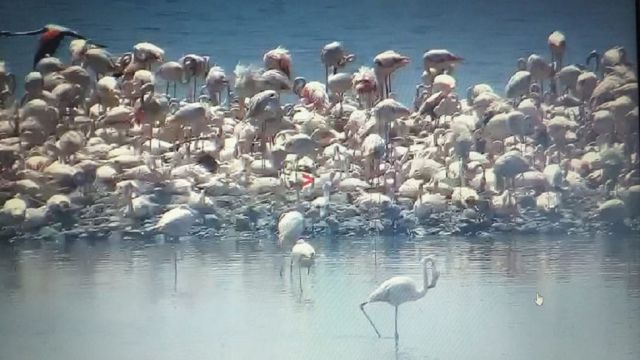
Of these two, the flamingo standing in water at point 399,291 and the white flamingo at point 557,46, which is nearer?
the flamingo standing in water at point 399,291

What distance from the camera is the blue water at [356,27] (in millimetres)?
3033

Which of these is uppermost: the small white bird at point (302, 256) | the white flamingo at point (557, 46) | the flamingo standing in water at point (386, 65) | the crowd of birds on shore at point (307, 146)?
the white flamingo at point (557, 46)

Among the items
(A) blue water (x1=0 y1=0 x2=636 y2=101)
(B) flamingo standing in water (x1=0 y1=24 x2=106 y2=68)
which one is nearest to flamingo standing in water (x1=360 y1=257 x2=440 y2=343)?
(A) blue water (x1=0 y1=0 x2=636 y2=101)

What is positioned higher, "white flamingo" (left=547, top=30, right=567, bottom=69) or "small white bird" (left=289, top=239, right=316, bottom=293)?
"white flamingo" (left=547, top=30, right=567, bottom=69)

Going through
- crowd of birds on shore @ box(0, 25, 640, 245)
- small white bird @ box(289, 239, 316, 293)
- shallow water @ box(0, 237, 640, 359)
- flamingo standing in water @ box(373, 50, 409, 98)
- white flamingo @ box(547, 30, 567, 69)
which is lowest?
shallow water @ box(0, 237, 640, 359)

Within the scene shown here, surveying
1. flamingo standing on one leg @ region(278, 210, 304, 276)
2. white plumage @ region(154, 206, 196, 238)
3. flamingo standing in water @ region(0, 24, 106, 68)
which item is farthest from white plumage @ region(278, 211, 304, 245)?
flamingo standing in water @ region(0, 24, 106, 68)

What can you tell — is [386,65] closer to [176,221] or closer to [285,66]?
[285,66]

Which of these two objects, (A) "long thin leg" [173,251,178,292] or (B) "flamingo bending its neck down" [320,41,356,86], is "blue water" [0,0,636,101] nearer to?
(B) "flamingo bending its neck down" [320,41,356,86]

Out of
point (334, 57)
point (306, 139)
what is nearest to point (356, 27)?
point (334, 57)

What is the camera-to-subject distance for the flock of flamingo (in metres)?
2.99

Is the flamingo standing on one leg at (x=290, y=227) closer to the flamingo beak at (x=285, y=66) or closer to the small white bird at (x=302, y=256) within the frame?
the small white bird at (x=302, y=256)

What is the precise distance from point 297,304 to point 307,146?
0.49 m

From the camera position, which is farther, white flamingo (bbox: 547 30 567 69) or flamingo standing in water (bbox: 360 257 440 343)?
white flamingo (bbox: 547 30 567 69)

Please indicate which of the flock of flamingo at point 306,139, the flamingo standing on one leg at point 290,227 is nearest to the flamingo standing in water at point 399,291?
the flock of flamingo at point 306,139
